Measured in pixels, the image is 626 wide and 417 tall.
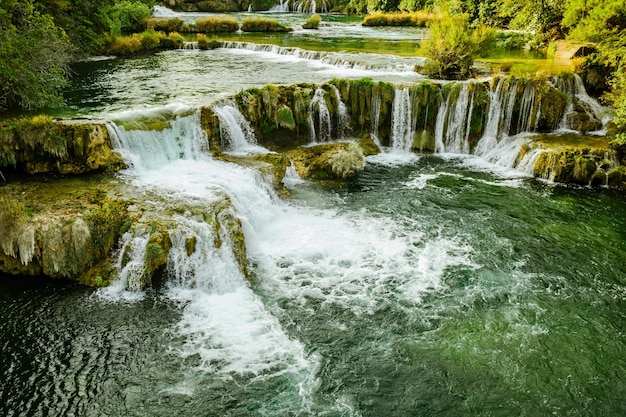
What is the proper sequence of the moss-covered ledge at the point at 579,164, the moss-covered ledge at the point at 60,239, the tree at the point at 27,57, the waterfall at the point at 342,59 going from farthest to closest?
1. the waterfall at the point at 342,59
2. the moss-covered ledge at the point at 579,164
3. the tree at the point at 27,57
4. the moss-covered ledge at the point at 60,239

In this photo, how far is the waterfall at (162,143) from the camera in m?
14.0

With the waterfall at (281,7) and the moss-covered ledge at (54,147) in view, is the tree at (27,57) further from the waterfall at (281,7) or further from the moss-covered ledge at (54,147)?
the waterfall at (281,7)

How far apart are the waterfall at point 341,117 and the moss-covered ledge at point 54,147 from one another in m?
8.67

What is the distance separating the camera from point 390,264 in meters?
11.4

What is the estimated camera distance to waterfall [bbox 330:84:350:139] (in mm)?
18672

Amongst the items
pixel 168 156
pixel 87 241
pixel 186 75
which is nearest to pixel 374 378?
pixel 87 241

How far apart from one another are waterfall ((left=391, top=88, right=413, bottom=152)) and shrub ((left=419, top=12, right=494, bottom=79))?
3424mm

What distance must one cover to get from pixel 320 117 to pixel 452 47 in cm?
745

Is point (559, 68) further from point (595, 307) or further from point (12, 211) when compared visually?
point (12, 211)

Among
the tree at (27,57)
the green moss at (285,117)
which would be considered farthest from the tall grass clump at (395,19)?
the tree at (27,57)

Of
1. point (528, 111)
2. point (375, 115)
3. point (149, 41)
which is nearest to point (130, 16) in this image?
point (149, 41)

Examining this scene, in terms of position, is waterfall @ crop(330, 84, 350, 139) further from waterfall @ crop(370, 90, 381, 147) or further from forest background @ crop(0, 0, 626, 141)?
forest background @ crop(0, 0, 626, 141)

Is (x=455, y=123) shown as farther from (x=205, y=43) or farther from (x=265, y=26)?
(x=265, y=26)

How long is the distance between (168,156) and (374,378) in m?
9.86
